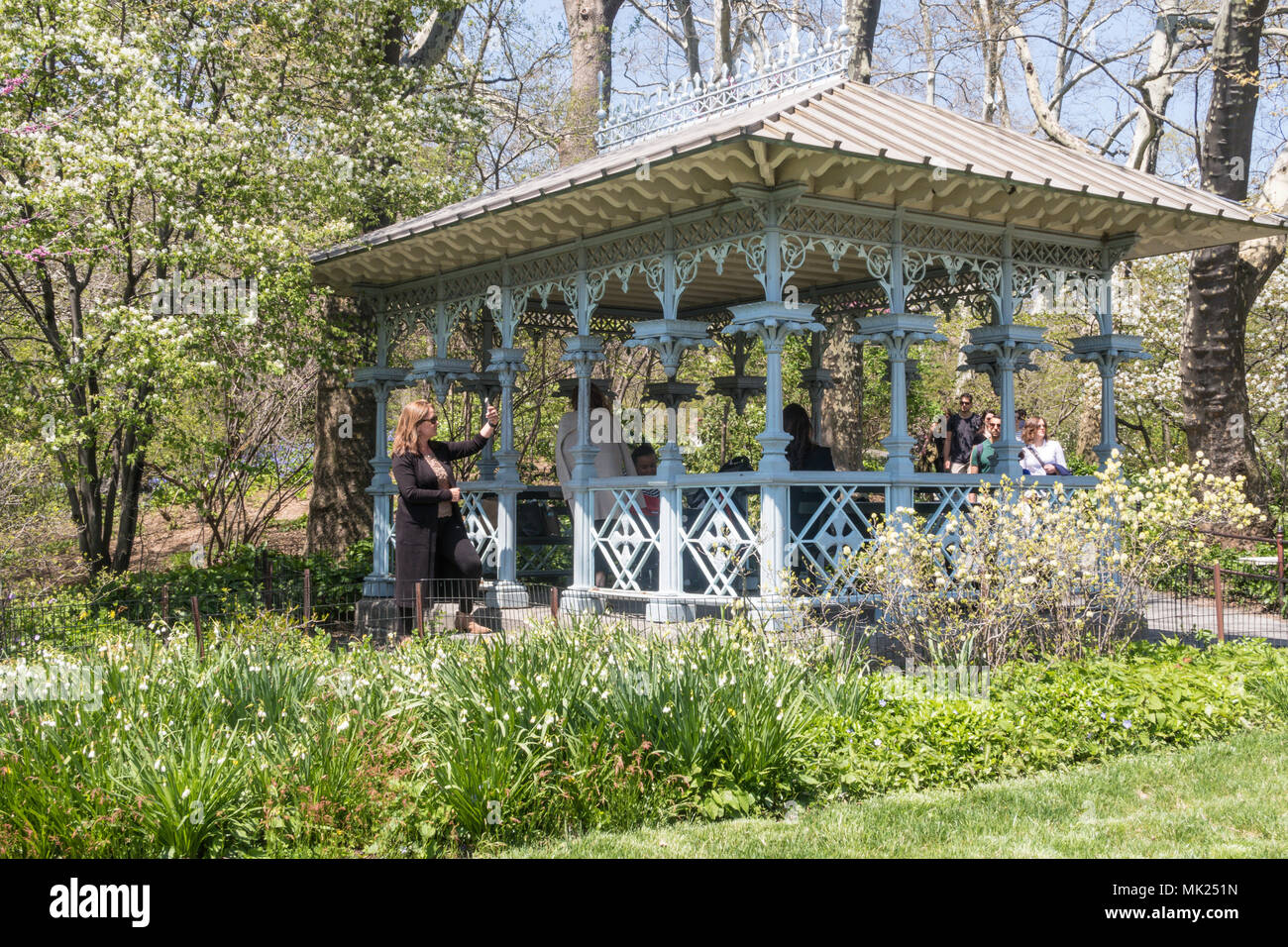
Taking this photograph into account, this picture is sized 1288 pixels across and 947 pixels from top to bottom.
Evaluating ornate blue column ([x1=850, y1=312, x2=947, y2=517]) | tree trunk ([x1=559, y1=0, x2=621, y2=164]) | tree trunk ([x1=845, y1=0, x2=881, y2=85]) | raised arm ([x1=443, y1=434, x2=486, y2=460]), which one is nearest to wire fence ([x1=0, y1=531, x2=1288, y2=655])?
ornate blue column ([x1=850, y1=312, x2=947, y2=517])

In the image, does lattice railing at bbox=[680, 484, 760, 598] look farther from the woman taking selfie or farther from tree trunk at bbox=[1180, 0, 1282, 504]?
tree trunk at bbox=[1180, 0, 1282, 504]

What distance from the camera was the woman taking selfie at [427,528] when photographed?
986cm

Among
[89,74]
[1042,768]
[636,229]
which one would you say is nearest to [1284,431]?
[636,229]

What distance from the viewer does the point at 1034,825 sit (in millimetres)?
5617

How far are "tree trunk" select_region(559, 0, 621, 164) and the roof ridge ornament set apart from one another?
28.6 ft

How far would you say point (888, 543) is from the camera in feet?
27.5

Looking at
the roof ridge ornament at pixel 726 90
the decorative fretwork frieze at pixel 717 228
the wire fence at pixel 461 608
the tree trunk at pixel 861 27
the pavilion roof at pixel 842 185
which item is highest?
the tree trunk at pixel 861 27

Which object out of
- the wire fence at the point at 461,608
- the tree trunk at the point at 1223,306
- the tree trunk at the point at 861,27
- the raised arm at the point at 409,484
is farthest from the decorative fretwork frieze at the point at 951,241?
the tree trunk at the point at 861,27

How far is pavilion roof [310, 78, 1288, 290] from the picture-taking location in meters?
8.62

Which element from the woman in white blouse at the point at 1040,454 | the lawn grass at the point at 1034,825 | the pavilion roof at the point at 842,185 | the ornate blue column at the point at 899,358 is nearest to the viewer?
the lawn grass at the point at 1034,825

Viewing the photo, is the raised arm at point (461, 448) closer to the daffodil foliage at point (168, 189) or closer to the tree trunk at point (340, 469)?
the daffodil foliage at point (168, 189)

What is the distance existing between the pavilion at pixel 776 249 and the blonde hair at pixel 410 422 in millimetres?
1671

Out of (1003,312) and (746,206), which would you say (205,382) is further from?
(1003,312)

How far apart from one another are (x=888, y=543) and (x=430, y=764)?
4.02 metres
